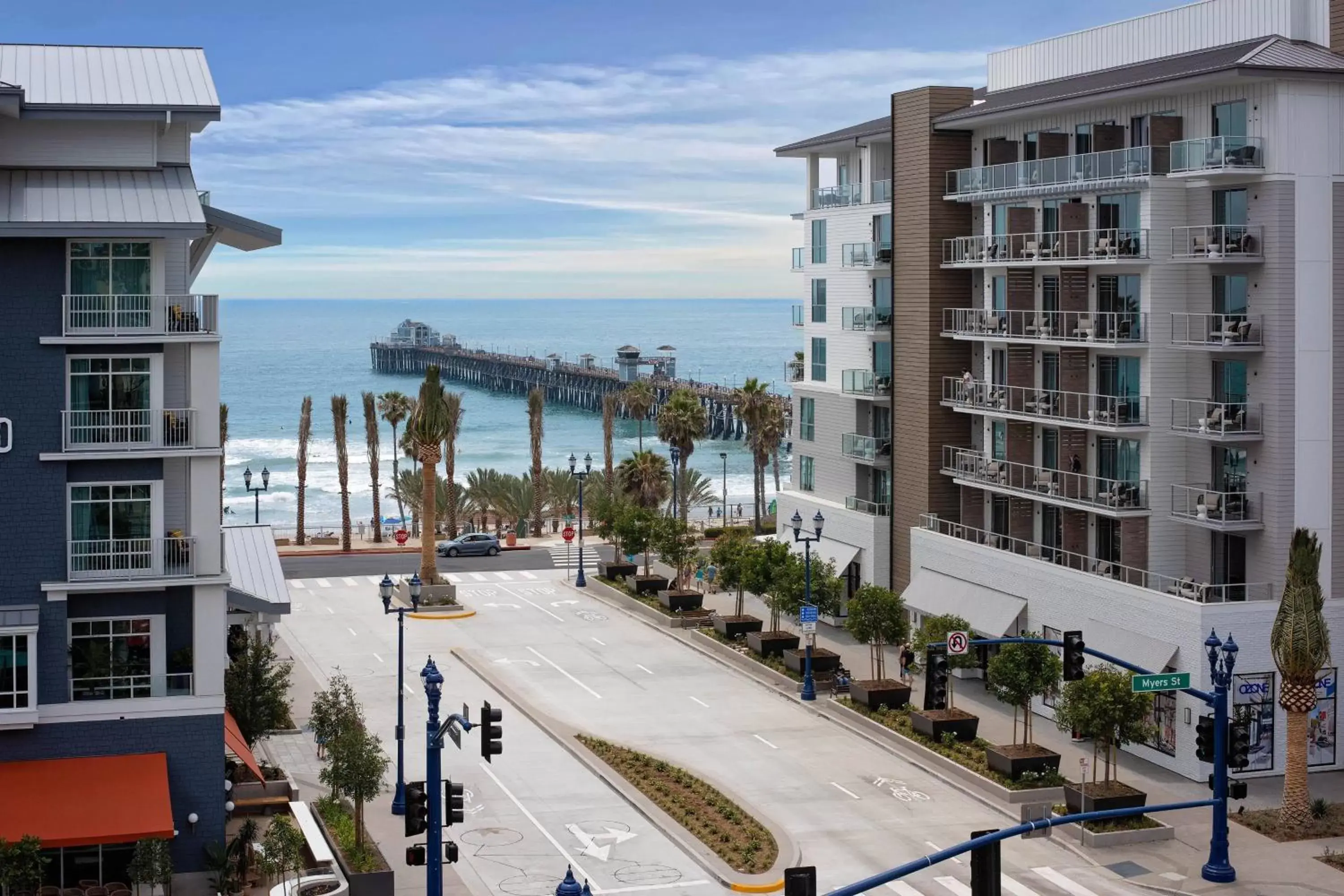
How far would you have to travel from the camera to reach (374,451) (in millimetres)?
104375

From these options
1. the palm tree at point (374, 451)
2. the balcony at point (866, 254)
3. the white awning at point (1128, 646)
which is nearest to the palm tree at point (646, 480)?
the palm tree at point (374, 451)

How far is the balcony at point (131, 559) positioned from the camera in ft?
124

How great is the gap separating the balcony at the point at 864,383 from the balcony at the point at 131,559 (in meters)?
36.1

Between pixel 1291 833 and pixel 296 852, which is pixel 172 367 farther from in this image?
pixel 1291 833

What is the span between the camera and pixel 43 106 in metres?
37.8

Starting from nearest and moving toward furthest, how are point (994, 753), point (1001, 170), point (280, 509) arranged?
point (994, 753)
point (1001, 170)
point (280, 509)

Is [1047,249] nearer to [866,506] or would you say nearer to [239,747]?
[866,506]

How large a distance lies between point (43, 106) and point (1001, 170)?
111 feet

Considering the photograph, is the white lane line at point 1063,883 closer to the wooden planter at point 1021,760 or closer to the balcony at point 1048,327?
the wooden planter at point 1021,760

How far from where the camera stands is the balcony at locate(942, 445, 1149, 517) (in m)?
53.7

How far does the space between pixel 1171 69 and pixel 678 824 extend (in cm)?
2730

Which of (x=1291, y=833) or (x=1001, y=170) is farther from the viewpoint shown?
(x=1001, y=170)

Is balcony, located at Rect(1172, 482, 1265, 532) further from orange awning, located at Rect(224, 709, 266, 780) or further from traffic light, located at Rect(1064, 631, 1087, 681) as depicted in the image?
orange awning, located at Rect(224, 709, 266, 780)

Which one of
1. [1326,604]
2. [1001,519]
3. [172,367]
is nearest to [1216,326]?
[1326,604]
